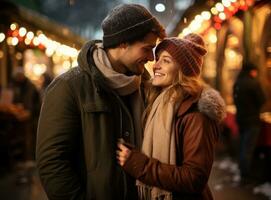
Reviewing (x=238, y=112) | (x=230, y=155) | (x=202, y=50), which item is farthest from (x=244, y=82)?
(x=202, y=50)

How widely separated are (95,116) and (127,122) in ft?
0.70

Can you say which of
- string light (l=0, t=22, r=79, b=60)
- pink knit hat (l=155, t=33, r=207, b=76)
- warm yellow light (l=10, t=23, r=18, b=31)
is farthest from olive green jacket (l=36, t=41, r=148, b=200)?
warm yellow light (l=10, t=23, r=18, b=31)

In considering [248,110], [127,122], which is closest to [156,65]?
[127,122]

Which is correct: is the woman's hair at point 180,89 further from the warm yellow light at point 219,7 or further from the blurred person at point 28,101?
the blurred person at point 28,101

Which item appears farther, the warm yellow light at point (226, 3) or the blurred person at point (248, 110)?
the warm yellow light at point (226, 3)

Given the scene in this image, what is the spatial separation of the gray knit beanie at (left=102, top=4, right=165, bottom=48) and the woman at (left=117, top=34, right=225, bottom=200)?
214 mm

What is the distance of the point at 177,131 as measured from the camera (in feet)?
8.70

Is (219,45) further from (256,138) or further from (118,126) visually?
(118,126)

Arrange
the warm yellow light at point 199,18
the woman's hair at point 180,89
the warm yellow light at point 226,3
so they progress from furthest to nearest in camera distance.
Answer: the warm yellow light at point 199,18 → the warm yellow light at point 226,3 → the woman's hair at point 180,89

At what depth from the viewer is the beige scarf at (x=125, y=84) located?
257 cm

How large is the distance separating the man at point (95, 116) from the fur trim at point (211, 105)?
371mm

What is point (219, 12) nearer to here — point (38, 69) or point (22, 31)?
point (22, 31)

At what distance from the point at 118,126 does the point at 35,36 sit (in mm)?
11779

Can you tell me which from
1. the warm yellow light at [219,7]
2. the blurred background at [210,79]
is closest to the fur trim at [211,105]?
the blurred background at [210,79]
